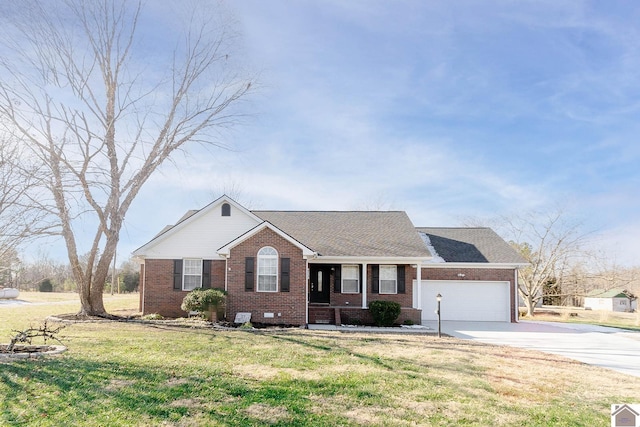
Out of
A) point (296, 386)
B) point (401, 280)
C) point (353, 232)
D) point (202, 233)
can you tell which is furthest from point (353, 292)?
point (296, 386)

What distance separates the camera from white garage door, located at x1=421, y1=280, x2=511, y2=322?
21.7 meters

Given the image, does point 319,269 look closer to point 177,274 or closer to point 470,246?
point 177,274

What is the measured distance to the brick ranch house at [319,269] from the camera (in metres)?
18.1

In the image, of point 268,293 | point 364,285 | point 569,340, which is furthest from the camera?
point 364,285

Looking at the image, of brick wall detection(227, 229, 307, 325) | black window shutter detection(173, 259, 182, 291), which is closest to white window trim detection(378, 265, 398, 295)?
brick wall detection(227, 229, 307, 325)

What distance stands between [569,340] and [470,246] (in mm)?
8246

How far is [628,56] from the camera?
14.7 metres

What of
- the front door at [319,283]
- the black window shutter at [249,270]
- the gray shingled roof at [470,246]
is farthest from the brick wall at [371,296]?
the black window shutter at [249,270]

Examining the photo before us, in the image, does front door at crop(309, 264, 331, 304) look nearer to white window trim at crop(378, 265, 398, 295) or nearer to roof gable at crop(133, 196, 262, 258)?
white window trim at crop(378, 265, 398, 295)

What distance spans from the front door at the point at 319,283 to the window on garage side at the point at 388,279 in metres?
2.43

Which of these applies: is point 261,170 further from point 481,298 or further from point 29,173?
point 29,173

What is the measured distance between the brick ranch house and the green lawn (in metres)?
5.97


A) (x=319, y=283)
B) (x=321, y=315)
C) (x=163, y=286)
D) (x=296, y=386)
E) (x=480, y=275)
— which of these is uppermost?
(x=480, y=275)

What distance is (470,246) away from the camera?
2364cm
